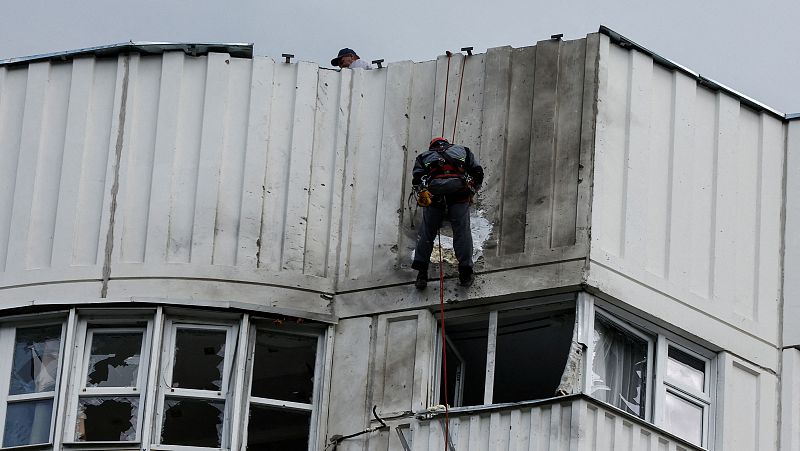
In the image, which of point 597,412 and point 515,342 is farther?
point 515,342

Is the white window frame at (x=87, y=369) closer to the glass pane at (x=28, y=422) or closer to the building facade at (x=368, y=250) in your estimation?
the building facade at (x=368, y=250)

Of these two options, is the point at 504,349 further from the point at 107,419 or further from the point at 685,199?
the point at 107,419

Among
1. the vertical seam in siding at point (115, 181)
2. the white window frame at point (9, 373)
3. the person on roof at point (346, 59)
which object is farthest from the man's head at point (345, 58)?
the white window frame at point (9, 373)

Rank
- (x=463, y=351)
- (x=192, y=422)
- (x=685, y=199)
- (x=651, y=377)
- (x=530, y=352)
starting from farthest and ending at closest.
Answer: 1. (x=530, y=352)
2. (x=463, y=351)
3. (x=685, y=199)
4. (x=651, y=377)
5. (x=192, y=422)

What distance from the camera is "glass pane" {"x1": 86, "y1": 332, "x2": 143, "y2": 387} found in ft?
77.4

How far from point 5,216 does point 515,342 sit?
5749 millimetres

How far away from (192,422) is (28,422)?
1772mm

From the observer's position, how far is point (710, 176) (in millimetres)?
24359

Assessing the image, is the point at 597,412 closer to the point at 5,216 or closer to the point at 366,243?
the point at 366,243

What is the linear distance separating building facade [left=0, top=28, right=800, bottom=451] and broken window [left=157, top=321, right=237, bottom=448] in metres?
0.02

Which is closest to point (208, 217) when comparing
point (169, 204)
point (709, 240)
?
point (169, 204)

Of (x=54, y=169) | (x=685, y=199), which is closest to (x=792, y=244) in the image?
(x=685, y=199)

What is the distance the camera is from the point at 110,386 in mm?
23562

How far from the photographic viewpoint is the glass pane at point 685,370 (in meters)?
23.6
